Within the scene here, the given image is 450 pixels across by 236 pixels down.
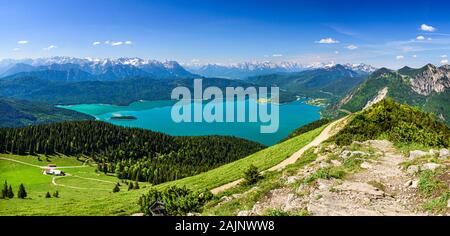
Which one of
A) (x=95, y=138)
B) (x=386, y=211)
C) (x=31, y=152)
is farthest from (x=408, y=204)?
(x=95, y=138)

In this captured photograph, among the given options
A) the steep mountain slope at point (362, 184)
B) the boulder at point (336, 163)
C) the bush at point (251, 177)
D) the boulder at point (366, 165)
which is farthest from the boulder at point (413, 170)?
the bush at point (251, 177)

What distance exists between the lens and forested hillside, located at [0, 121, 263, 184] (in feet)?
453

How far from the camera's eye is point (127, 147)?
6841 inches

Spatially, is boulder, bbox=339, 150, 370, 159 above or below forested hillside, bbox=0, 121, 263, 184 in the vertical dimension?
above

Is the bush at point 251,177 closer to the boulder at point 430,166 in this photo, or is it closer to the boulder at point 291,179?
the boulder at point 291,179

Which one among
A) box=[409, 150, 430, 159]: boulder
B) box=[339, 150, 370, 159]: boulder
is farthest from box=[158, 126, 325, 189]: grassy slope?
box=[409, 150, 430, 159]: boulder

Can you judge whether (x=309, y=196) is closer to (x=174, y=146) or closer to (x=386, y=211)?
(x=386, y=211)

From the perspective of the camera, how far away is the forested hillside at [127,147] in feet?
453

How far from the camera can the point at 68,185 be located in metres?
101

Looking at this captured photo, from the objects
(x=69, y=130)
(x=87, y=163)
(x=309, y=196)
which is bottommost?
(x=87, y=163)

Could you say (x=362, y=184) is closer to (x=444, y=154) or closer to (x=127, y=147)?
(x=444, y=154)

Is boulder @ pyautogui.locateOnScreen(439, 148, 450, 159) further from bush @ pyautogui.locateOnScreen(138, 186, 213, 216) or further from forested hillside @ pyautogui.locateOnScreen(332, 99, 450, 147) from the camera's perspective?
bush @ pyautogui.locateOnScreen(138, 186, 213, 216)

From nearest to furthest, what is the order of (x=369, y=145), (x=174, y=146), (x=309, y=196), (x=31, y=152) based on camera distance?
(x=309, y=196)
(x=369, y=145)
(x=31, y=152)
(x=174, y=146)
